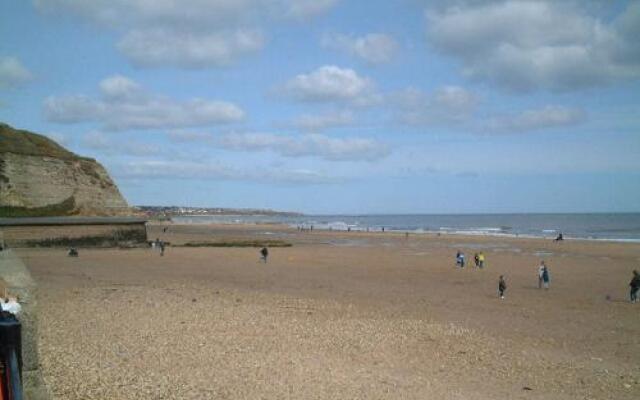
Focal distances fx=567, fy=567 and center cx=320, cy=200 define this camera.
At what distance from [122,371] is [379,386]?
3981 mm

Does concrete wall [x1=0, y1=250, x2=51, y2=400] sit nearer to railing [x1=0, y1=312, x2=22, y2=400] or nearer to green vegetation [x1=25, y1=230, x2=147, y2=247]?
railing [x1=0, y1=312, x2=22, y2=400]

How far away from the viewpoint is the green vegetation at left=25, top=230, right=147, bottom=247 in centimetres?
3759

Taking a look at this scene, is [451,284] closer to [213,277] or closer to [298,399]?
[213,277]

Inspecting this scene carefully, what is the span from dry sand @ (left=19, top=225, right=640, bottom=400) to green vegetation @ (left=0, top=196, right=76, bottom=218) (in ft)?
61.2

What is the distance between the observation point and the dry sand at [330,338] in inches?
346

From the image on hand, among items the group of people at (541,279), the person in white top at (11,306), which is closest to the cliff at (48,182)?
the group of people at (541,279)

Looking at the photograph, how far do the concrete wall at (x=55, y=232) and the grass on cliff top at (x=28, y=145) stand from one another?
12460mm

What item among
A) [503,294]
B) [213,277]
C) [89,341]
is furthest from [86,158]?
[89,341]

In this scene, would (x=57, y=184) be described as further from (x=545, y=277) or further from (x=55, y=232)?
(x=545, y=277)

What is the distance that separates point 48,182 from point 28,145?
19.6ft

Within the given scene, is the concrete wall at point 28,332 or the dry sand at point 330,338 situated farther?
the dry sand at point 330,338

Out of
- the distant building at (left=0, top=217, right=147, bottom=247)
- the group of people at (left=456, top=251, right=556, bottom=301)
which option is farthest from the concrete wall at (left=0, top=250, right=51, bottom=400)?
the distant building at (left=0, top=217, right=147, bottom=247)

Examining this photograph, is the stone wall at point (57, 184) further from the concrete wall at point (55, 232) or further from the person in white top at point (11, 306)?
the person in white top at point (11, 306)

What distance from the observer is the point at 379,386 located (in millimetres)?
9047
